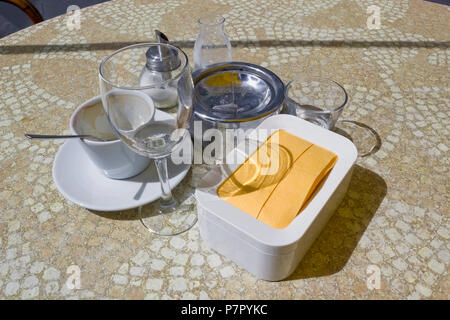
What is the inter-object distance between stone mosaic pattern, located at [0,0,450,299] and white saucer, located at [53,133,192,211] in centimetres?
2

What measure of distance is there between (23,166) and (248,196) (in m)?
0.34

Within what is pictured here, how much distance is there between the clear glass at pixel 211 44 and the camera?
63 centimetres

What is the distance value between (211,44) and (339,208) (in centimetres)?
34

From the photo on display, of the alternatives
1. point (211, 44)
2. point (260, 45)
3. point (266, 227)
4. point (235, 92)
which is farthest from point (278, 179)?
point (260, 45)

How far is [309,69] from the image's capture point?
700 mm

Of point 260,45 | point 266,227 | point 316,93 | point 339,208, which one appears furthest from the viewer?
point 260,45

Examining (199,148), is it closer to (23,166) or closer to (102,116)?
(102,116)

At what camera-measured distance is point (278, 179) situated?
0.42m

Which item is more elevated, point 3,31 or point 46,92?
point 46,92

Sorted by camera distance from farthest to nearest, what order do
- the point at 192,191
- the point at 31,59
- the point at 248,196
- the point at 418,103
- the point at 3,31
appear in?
the point at 3,31 < the point at 31,59 < the point at 418,103 < the point at 192,191 < the point at 248,196

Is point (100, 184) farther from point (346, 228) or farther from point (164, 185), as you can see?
point (346, 228)

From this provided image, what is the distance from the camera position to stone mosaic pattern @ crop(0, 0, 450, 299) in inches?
16.1

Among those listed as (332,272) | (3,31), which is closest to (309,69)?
(332,272)

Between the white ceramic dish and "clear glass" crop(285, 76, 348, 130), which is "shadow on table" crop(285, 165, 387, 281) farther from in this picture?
"clear glass" crop(285, 76, 348, 130)
